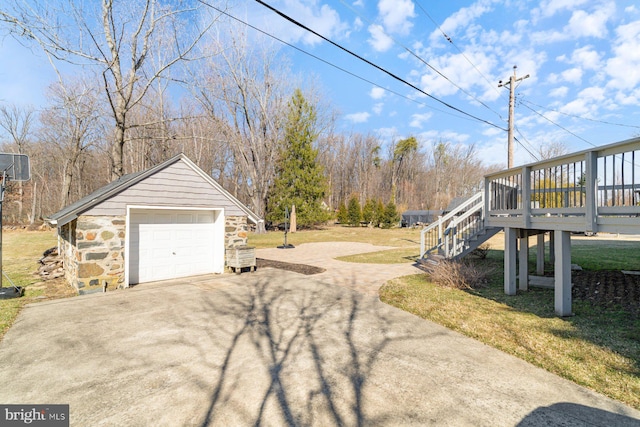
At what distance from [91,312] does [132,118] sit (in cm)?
2446

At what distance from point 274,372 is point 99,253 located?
6071 millimetres

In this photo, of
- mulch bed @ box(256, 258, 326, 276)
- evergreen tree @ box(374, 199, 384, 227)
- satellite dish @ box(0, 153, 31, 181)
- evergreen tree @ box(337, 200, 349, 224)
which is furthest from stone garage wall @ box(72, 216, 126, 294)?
evergreen tree @ box(337, 200, 349, 224)

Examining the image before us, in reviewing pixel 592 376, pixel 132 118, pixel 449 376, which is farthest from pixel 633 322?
pixel 132 118

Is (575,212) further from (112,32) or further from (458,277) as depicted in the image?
(112,32)

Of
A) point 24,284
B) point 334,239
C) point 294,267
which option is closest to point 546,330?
point 294,267

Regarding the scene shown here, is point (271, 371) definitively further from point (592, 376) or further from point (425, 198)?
point (425, 198)

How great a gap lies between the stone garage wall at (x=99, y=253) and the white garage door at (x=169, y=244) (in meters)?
0.53

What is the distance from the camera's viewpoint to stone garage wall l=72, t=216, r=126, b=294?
22.5ft

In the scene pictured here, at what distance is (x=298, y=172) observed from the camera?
27.7 metres

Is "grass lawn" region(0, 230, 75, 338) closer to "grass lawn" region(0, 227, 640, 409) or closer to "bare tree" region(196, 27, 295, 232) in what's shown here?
"grass lawn" region(0, 227, 640, 409)

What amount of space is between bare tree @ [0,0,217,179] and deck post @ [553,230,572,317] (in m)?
15.1

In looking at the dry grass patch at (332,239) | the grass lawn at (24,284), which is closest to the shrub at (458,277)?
the grass lawn at (24,284)

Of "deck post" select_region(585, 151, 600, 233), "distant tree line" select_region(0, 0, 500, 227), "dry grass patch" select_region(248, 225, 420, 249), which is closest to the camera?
"deck post" select_region(585, 151, 600, 233)

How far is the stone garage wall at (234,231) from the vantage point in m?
9.35
